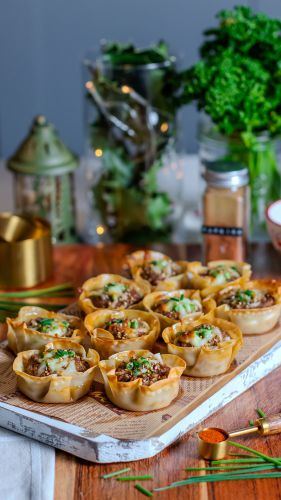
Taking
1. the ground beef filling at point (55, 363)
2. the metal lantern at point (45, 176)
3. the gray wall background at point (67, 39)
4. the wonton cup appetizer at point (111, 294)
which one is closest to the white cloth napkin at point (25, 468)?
the ground beef filling at point (55, 363)

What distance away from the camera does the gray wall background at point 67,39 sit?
14.5ft

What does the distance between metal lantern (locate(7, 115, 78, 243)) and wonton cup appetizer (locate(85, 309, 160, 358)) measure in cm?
80

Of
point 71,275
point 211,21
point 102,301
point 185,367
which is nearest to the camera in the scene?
point 185,367

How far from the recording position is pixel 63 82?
183 inches

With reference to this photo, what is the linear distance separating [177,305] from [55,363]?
37 cm

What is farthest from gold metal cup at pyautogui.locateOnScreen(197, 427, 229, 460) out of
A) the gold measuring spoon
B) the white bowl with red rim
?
the white bowl with red rim

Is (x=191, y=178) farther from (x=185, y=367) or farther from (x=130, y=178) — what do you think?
(x=185, y=367)

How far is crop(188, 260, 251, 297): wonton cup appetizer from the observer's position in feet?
7.52

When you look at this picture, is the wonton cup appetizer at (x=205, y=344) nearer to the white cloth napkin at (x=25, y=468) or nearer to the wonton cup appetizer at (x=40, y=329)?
the wonton cup appetizer at (x=40, y=329)

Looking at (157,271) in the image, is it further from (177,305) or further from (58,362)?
(58,362)

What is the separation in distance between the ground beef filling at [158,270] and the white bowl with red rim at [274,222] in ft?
0.86

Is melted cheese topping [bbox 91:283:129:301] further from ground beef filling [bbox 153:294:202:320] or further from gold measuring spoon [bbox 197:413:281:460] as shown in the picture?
gold measuring spoon [bbox 197:413:281:460]

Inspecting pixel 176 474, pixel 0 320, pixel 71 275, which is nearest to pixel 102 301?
pixel 0 320

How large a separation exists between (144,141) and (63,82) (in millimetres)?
1951
